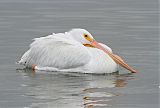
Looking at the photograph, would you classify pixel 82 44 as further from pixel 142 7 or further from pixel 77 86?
pixel 142 7

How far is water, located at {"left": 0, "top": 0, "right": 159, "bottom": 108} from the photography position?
1065cm

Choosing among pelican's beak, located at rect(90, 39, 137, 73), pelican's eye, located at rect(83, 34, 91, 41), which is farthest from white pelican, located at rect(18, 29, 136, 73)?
pelican's eye, located at rect(83, 34, 91, 41)

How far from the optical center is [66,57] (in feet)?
43.3

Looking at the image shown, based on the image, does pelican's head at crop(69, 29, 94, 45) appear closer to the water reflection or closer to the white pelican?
the white pelican

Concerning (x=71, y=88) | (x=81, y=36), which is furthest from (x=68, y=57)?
(x=71, y=88)

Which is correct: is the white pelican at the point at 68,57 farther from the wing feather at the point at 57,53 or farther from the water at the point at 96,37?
the water at the point at 96,37

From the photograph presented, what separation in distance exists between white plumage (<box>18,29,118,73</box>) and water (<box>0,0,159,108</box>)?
0.71 ft

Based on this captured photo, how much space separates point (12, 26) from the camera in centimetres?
1773

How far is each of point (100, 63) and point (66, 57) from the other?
56 cm

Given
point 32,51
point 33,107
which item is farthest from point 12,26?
point 33,107

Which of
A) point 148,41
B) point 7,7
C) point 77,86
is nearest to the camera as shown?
point 77,86

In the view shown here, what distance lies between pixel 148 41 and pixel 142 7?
6.36 meters

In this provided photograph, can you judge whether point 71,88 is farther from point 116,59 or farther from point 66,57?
point 116,59

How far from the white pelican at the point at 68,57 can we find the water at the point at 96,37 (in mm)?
206
